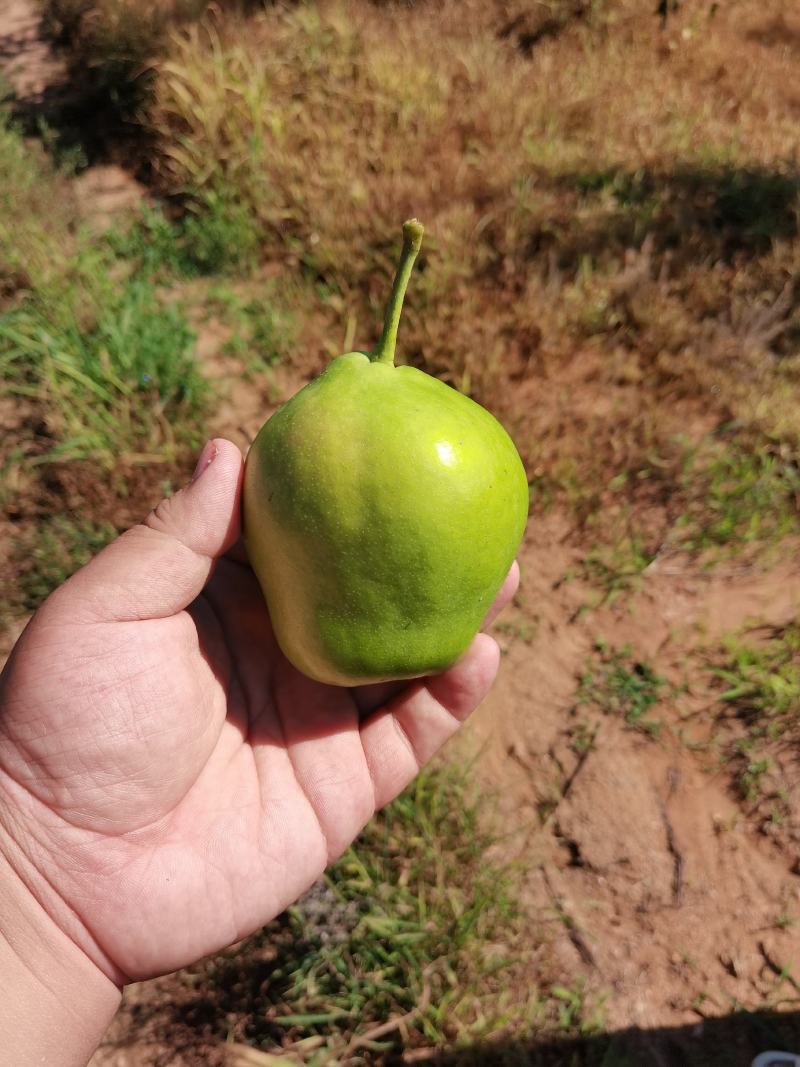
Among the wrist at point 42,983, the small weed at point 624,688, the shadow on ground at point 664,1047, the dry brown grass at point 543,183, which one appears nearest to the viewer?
the wrist at point 42,983

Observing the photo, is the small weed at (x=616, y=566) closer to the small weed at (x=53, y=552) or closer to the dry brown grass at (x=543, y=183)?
the dry brown grass at (x=543, y=183)

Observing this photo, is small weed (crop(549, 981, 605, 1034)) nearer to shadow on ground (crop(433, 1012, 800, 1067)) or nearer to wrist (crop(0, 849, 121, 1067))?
shadow on ground (crop(433, 1012, 800, 1067))

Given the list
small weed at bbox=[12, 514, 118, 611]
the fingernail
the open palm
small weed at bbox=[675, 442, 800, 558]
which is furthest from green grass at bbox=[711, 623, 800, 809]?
small weed at bbox=[12, 514, 118, 611]

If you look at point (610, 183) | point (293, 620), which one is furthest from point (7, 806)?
point (610, 183)

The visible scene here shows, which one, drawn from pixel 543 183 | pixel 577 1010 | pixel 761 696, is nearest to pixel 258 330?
pixel 543 183

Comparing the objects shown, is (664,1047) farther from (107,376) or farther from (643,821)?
(107,376)

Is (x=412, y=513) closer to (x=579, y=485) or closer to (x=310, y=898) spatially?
(x=310, y=898)

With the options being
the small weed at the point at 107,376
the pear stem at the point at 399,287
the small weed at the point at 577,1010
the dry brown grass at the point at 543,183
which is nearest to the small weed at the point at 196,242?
the dry brown grass at the point at 543,183
